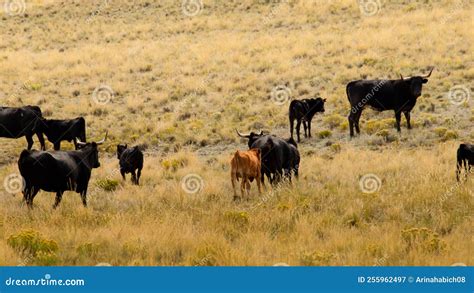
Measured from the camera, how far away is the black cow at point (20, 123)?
21625 mm

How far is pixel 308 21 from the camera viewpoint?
160ft

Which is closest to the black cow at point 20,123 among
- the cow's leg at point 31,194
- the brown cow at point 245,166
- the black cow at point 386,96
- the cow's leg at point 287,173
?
A: the cow's leg at point 31,194

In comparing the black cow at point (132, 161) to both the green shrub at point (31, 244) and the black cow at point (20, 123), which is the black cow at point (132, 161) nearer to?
the green shrub at point (31, 244)

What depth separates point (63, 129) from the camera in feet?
69.9

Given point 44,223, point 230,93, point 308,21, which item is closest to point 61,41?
point 308,21

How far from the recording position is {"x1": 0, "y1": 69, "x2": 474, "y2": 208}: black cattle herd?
10.9 meters

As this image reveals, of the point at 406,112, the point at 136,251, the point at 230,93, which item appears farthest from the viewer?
the point at 230,93

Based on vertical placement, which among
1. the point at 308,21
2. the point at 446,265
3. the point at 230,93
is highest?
the point at 308,21

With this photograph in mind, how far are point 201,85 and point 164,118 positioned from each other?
20.1 feet

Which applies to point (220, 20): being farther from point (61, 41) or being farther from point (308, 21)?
point (61, 41)

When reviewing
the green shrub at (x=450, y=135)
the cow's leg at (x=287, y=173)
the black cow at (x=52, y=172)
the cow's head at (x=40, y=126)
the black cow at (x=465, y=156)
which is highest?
the cow's head at (x=40, y=126)

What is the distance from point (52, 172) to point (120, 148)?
5.71 m

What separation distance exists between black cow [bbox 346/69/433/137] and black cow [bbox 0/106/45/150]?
11810 mm

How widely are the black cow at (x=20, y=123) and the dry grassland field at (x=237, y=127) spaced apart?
871mm
